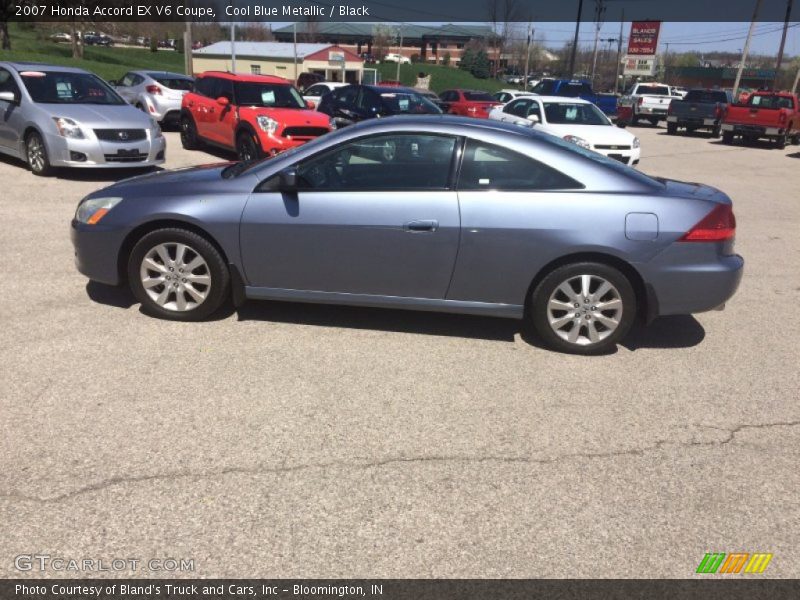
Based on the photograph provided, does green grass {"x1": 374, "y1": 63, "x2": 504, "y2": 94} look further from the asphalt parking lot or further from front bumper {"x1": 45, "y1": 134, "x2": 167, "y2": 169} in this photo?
the asphalt parking lot

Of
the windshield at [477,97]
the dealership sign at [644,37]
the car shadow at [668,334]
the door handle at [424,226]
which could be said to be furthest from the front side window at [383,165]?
the dealership sign at [644,37]

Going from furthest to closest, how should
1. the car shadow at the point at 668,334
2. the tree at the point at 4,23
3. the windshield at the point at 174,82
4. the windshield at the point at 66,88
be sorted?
the tree at the point at 4,23
the windshield at the point at 174,82
the windshield at the point at 66,88
the car shadow at the point at 668,334

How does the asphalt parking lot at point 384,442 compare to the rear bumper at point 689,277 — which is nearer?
the asphalt parking lot at point 384,442

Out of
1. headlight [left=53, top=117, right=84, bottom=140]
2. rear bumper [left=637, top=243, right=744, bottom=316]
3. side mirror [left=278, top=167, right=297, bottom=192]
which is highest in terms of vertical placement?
side mirror [left=278, top=167, right=297, bottom=192]

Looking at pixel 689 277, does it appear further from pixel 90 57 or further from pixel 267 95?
pixel 90 57

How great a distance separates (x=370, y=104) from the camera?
14320mm

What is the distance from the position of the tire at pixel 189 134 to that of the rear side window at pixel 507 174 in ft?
34.3

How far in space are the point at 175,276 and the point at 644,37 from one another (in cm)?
7307

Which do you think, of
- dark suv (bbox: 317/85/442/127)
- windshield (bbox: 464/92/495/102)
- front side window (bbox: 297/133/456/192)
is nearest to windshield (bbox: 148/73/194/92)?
dark suv (bbox: 317/85/442/127)

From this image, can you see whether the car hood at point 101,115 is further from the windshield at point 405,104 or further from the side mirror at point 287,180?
the side mirror at point 287,180

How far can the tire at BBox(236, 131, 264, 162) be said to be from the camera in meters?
11.3

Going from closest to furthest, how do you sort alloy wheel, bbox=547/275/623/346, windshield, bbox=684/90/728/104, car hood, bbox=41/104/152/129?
alloy wheel, bbox=547/275/623/346 < car hood, bbox=41/104/152/129 < windshield, bbox=684/90/728/104

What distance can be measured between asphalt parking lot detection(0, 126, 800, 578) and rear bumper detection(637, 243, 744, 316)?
1.45 ft

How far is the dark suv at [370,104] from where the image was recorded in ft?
46.4
